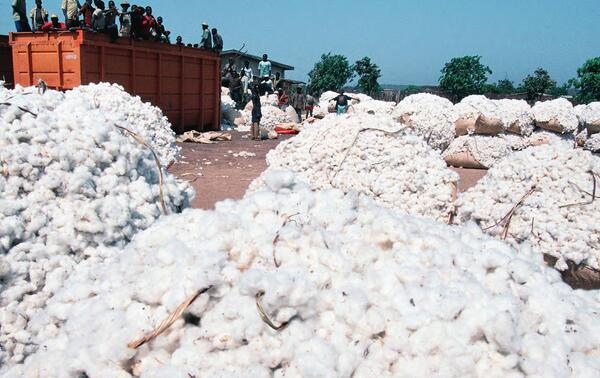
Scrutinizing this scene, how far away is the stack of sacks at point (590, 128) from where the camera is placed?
Answer: 1162cm

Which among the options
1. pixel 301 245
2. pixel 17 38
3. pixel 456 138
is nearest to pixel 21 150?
pixel 301 245

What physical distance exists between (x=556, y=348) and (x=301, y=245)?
3.15ft

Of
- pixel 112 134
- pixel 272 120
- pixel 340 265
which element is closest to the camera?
pixel 340 265

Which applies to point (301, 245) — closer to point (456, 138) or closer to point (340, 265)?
point (340, 265)

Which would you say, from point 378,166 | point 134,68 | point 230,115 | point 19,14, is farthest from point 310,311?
point 230,115

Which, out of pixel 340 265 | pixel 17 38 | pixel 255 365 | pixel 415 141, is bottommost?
pixel 255 365

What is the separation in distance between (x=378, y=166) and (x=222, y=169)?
533 centimetres

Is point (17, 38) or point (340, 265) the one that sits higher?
point (17, 38)

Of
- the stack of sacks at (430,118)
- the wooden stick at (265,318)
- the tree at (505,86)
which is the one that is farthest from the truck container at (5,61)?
the tree at (505,86)

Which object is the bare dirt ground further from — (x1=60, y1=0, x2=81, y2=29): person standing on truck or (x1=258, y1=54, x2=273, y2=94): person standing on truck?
(x1=258, y1=54, x2=273, y2=94): person standing on truck

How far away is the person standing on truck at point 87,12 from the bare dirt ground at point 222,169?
3580mm

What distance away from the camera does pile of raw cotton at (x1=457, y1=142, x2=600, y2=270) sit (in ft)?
11.1

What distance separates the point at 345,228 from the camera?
2066 millimetres

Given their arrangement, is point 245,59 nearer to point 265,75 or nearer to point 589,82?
point 265,75
